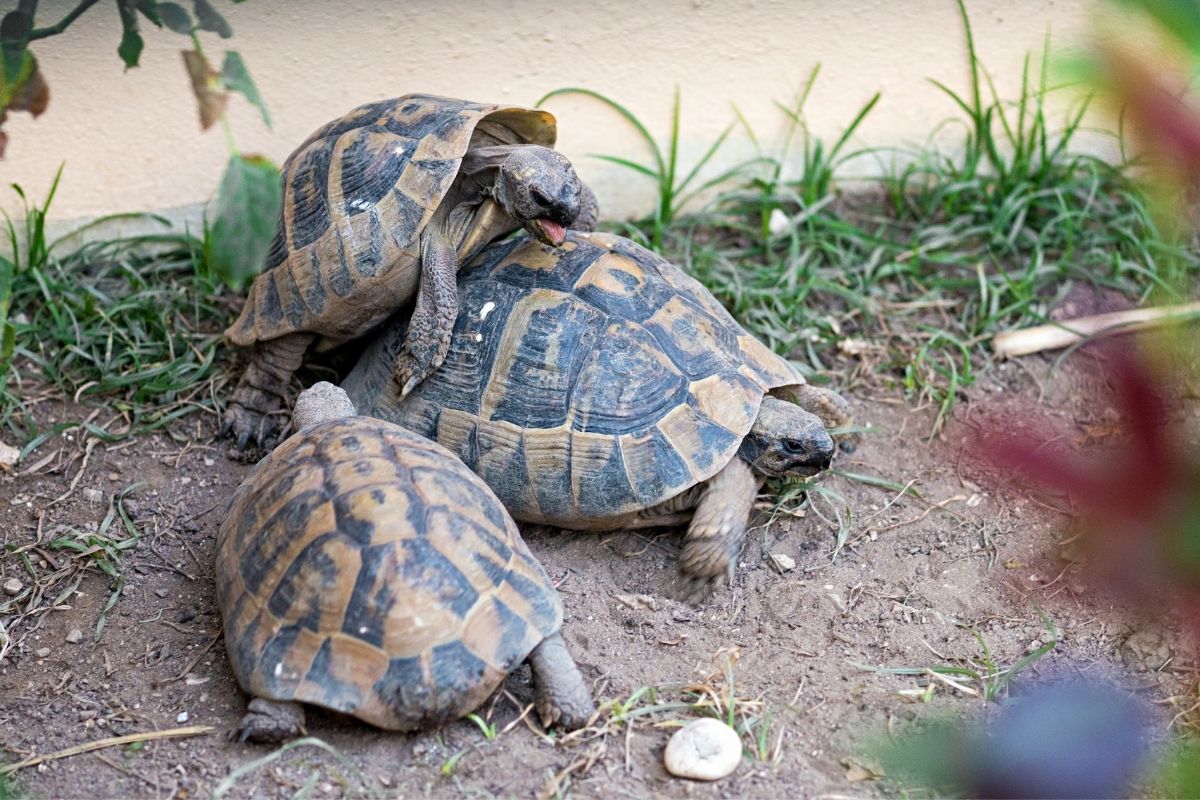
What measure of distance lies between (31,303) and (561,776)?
2.96m

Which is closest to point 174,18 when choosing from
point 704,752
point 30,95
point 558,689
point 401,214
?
point 30,95

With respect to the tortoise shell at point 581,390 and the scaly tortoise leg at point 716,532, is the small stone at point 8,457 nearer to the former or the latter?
the tortoise shell at point 581,390

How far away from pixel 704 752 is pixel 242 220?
184 centimetres

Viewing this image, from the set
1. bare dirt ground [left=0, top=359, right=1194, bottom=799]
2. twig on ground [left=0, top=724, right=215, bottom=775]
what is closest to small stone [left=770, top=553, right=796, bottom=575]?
bare dirt ground [left=0, top=359, right=1194, bottom=799]

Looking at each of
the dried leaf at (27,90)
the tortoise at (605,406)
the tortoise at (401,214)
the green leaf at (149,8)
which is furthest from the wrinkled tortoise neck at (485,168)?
the dried leaf at (27,90)

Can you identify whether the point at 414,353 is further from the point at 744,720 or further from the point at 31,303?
the point at 31,303

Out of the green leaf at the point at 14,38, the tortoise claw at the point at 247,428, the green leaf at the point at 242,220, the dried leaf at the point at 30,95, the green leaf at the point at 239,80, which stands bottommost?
the tortoise claw at the point at 247,428

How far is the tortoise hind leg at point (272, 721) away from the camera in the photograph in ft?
9.05

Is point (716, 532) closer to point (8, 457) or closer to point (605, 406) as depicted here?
point (605, 406)

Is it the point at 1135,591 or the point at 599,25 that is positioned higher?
the point at 1135,591

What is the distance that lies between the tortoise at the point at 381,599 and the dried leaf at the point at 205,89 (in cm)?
137

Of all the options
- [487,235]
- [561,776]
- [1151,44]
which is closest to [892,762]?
[1151,44]

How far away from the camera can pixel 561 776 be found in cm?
272

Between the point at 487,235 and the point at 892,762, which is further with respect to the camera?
the point at 487,235
